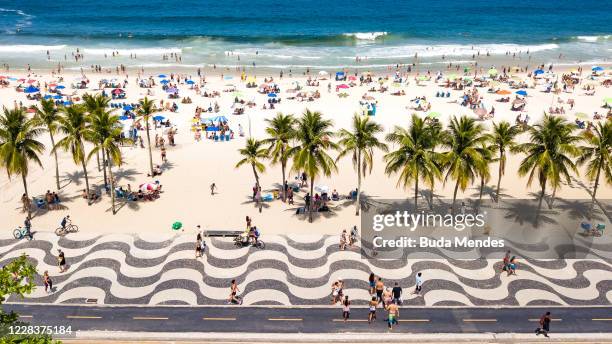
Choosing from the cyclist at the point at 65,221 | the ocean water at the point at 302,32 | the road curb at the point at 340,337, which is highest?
the ocean water at the point at 302,32

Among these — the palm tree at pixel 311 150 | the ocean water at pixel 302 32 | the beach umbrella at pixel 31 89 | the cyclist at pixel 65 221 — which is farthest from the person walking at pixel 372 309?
the ocean water at pixel 302 32

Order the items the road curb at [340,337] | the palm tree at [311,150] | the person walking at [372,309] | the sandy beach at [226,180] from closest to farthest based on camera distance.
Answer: the road curb at [340,337]
the person walking at [372,309]
the palm tree at [311,150]
the sandy beach at [226,180]

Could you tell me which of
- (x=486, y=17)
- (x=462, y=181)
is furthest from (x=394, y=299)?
(x=486, y=17)

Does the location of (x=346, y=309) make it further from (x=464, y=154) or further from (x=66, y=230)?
(x=66, y=230)

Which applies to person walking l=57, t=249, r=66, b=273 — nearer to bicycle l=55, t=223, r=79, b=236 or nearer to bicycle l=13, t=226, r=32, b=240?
bicycle l=55, t=223, r=79, b=236

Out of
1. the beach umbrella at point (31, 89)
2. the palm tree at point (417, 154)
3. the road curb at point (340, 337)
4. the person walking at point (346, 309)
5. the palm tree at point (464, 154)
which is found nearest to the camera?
the road curb at point (340, 337)

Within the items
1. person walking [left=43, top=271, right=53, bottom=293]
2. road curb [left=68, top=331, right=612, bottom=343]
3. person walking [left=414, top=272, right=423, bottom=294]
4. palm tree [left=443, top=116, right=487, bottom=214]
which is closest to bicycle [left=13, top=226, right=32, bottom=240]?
person walking [left=43, top=271, right=53, bottom=293]

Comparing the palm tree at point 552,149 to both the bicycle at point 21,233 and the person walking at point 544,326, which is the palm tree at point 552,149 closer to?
the person walking at point 544,326
